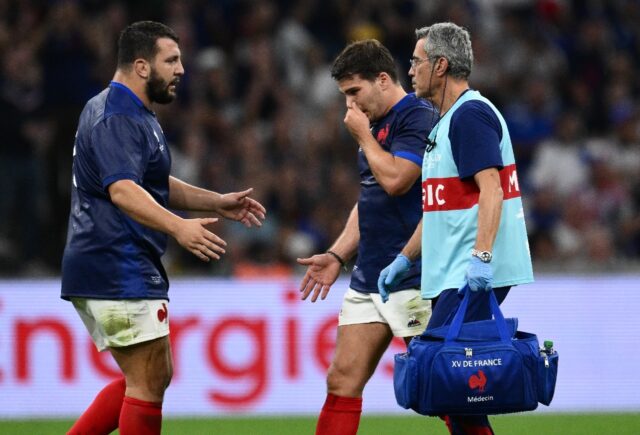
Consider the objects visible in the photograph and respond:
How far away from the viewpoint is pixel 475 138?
5.95 meters

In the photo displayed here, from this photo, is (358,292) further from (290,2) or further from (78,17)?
(290,2)

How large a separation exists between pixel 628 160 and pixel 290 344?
187 inches

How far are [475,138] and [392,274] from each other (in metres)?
1.01

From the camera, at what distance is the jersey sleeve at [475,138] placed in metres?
5.92

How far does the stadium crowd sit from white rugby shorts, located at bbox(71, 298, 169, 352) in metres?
5.09

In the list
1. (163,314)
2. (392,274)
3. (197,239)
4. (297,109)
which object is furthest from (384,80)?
(297,109)

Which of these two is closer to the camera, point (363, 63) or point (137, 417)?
point (137, 417)

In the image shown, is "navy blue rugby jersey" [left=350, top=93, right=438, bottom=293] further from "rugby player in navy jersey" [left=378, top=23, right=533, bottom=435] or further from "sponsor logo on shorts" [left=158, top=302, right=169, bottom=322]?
"sponsor logo on shorts" [left=158, top=302, right=169, bottom=322]

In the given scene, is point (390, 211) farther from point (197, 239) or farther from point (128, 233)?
point (128, 233)

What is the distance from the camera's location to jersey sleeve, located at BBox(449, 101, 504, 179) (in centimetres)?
592

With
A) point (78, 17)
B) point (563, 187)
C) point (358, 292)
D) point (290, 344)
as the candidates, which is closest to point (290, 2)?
point (78, 17)

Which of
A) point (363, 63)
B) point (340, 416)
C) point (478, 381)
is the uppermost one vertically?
point (363, 63)

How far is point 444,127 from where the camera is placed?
20.3 ft

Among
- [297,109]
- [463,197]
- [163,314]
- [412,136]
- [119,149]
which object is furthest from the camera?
[297,109]
